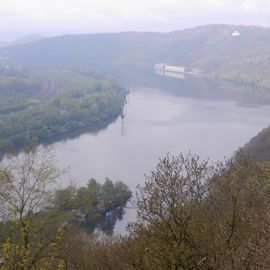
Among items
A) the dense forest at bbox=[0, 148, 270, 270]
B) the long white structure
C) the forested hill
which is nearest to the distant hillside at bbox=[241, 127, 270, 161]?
the dense forest at bbox=[0, 148, 270, 270]

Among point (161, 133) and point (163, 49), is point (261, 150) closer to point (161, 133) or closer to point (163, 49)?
point (161, 133)

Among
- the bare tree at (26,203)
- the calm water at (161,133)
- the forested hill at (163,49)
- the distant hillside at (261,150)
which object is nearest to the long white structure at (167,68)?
the forested hill at (163,49)

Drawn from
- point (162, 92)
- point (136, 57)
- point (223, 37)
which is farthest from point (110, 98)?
point (223, 37)

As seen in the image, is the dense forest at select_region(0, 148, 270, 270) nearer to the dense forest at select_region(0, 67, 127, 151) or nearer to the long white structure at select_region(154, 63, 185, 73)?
the dense forest at select_region(0, 67, 127, 151)

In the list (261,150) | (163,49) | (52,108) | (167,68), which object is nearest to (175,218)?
(261,150)

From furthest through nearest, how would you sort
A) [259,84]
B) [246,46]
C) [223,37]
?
1. [223,37]
2. [246,46]
3. [259,84]

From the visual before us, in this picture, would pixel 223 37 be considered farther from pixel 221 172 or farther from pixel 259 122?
pixel 221 172
